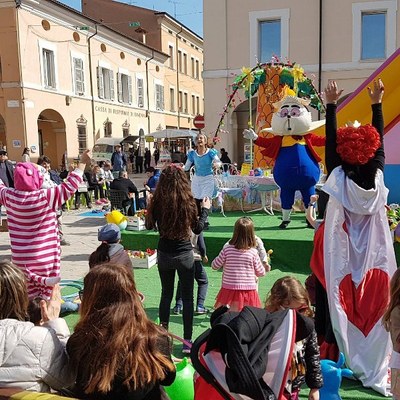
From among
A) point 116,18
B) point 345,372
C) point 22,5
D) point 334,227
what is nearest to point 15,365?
point 345,372

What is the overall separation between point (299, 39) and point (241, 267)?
14449 millimetres

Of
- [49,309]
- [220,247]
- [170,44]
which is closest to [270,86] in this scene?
[220,247]

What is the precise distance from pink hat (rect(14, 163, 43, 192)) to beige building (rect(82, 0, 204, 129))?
28.6 m

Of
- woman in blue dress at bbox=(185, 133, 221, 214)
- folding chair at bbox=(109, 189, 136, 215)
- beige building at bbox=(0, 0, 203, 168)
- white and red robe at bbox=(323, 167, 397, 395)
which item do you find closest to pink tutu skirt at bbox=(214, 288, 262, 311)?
white and red robe at bbox=(323, 167, 397, 395)

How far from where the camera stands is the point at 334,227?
3158 millimetres

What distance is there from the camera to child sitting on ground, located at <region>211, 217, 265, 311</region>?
394 centimetres

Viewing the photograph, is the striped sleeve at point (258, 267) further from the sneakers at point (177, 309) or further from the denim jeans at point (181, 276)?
the sneakers at point (177, 309)

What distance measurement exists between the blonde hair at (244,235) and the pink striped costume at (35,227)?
4.59 ft

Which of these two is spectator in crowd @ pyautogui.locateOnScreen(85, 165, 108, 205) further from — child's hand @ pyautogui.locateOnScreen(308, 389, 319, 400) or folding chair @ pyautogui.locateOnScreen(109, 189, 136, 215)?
child's hand @ pyautogui.locateOnScreen(308, 389, 319, 400)

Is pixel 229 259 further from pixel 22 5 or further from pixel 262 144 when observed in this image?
pixel 22 5

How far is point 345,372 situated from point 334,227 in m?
0.94

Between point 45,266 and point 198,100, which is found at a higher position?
point 198,100

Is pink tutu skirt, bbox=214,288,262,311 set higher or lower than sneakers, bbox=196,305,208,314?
higher

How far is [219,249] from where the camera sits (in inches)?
271
